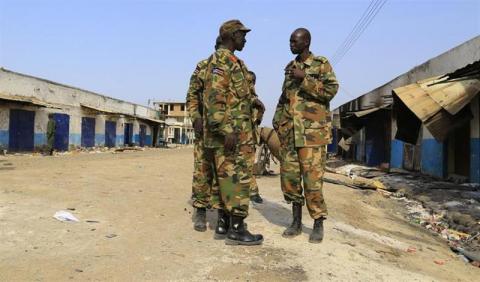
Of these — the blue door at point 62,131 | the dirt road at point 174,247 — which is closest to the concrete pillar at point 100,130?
the blue door at point 62,131

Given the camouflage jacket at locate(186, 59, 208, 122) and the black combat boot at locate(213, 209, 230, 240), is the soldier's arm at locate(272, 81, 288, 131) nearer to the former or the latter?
the camouflage jacket at locate(186, 59, 208, 122)

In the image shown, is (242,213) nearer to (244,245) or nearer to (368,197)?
(244,245)

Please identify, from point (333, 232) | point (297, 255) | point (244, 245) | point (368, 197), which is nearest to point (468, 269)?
point (333, 232)

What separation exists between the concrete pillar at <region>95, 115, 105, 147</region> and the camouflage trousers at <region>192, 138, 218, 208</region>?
86.7 ft

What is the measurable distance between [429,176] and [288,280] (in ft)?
32.5

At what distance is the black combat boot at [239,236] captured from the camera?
11.1 feet

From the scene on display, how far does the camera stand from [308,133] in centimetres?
366

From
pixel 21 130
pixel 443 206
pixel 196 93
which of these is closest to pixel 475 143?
pixel 443 206

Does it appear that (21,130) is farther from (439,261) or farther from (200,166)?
(439,261)

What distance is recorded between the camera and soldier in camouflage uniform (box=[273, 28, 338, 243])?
3633 mm

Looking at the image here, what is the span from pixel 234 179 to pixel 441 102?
5562 mm

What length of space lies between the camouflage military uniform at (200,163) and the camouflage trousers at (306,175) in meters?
0.66

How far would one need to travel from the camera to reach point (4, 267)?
2.68 metres

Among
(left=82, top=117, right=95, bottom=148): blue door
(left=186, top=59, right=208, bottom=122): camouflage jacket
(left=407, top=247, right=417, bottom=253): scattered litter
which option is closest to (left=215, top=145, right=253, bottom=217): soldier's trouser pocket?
(left=186, top=59, right=208, bottom=122): camouflage jacket
